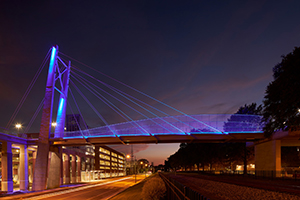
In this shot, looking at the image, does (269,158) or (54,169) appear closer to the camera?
(269,158)

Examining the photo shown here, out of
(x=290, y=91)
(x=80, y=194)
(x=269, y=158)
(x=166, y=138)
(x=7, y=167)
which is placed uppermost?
(x=290, y=91)

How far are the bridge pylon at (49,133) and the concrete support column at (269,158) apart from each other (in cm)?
3412

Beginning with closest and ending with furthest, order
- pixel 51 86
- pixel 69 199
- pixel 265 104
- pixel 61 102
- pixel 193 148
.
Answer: pixel 69 199 → pixel 265 104 → pixel 51 86 → pixel 61 102 → pixel 193 148

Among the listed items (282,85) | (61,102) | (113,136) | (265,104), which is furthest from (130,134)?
(282,85)

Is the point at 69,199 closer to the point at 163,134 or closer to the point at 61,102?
the point at 163,134

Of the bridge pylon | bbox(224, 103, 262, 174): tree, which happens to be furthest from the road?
bbox(224, 103, 262, 174): tree

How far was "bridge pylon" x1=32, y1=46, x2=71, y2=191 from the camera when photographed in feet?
135

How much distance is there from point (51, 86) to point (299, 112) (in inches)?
1414

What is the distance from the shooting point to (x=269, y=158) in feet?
147

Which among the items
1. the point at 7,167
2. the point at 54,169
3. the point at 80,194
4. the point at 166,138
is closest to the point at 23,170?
the point at 54,169

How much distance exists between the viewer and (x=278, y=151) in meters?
42.9

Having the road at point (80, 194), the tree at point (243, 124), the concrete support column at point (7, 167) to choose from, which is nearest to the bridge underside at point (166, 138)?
the tree at point (243, 124)

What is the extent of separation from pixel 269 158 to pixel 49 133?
36125 mm

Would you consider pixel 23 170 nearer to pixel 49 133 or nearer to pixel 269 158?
pixel 49 133
